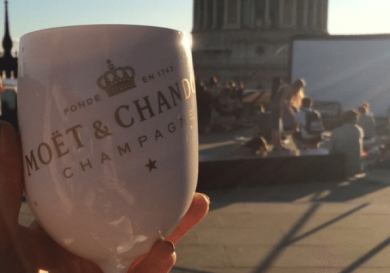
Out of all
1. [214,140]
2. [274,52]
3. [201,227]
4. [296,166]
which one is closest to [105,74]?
[201,227]

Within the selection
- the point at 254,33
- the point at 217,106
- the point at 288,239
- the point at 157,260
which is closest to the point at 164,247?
the point at 157,260

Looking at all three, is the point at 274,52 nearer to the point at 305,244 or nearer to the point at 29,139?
the point at 305,244

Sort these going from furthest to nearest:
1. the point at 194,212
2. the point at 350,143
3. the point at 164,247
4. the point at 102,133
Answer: the point at 350,143
the point at 194,212
the point at 164,247
the point at 102,133

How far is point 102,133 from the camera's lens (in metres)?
Result: 0.74

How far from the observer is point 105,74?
746 mm

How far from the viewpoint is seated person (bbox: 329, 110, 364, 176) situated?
8141 millimetres

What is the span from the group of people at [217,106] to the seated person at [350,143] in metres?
4.61

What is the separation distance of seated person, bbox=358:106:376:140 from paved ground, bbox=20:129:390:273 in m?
4.97

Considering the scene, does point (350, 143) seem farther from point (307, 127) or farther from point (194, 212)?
point (194, 212)

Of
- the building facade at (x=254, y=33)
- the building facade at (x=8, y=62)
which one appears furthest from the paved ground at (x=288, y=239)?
the building facade at (x=254, y=33)

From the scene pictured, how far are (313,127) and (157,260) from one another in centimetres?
847

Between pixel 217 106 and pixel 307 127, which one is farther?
pixel 217 106

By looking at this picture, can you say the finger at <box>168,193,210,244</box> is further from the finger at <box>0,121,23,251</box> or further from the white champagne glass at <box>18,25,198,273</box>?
the finger at <box>0,121,23,251</box>

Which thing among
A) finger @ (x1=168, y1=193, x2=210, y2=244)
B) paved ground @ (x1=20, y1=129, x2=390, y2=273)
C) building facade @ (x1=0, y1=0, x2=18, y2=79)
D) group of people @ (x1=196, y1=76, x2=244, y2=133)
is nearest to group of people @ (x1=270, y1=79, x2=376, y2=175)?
paved ground @ (x1=20, y1=129, x2=390, y2=273)
